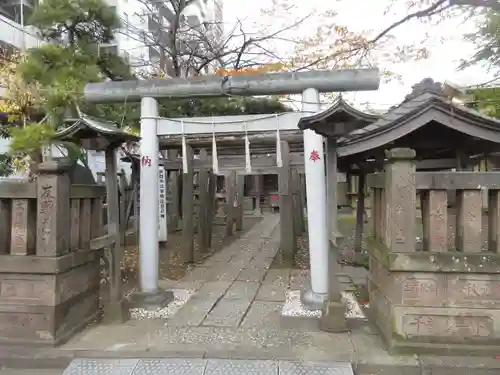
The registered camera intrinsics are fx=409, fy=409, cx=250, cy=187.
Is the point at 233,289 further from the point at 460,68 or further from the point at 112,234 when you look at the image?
the point at 460,68

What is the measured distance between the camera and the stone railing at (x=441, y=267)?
14.7 ft

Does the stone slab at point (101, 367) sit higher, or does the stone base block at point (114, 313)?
the stone base block at point (114, 313)

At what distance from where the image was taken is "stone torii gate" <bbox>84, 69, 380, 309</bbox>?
20.1ft

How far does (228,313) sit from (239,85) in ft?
11.6

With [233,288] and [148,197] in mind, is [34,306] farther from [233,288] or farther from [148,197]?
[233,288]

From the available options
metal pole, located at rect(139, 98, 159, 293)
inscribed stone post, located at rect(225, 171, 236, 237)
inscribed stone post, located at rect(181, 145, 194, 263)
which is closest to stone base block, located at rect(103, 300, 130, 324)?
metal pole, located at rect(139, 98, 159, 293)

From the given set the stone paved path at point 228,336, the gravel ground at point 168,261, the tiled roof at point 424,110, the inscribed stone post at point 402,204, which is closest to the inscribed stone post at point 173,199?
the gravel ground at point 168,261

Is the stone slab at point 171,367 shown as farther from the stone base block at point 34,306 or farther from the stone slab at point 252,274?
the stone slab at point 252,274

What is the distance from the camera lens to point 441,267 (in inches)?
177

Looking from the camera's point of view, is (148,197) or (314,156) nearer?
(314,156)

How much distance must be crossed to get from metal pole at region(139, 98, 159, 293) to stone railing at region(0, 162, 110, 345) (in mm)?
1546

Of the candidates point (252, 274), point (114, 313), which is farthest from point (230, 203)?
point (114, 313)

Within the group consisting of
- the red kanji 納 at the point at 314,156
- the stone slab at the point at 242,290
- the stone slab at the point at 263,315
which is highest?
the red kanji 納 at the point at 314,156

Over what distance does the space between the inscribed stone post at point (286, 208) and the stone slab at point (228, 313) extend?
10.9 feet
